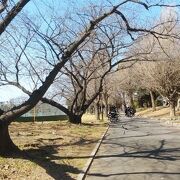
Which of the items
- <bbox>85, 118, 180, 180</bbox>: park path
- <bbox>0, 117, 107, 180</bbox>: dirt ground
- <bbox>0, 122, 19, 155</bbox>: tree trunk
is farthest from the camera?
<bbox>0, 122, 19, 155</bbox>: tree trunk

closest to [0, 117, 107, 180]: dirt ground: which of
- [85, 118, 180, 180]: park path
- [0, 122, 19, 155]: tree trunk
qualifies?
[0, 122, 19, 155]: tree trunk

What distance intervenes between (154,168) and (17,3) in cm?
582

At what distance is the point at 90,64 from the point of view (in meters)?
35.1

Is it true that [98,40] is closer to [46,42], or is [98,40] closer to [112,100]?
[46,42]

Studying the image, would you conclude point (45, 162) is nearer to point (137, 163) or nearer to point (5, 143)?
point (5, 143)

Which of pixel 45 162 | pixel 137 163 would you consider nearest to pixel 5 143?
pixel 45 162

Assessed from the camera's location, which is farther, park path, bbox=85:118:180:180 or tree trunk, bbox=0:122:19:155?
tree trunk, bbox=0:122:19:155

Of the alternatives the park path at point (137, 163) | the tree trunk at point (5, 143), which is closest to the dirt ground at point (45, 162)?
the tree trunk at point (5, 143)

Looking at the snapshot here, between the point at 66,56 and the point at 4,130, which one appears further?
the point at 66,56

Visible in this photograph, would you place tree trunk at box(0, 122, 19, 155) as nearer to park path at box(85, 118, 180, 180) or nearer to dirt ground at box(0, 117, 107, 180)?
dirt ground at box(0, 117, 107, 180)

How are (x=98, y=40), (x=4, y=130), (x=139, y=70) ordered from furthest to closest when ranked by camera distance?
(x=139, y=70)
(x=98, y=40)
(x=4, y=130)

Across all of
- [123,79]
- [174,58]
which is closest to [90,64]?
[174,58]

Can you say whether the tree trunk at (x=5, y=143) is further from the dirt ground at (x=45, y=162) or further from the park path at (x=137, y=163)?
the park path at (x=137, y=163)

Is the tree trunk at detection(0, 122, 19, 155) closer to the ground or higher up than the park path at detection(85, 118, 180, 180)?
higher up
